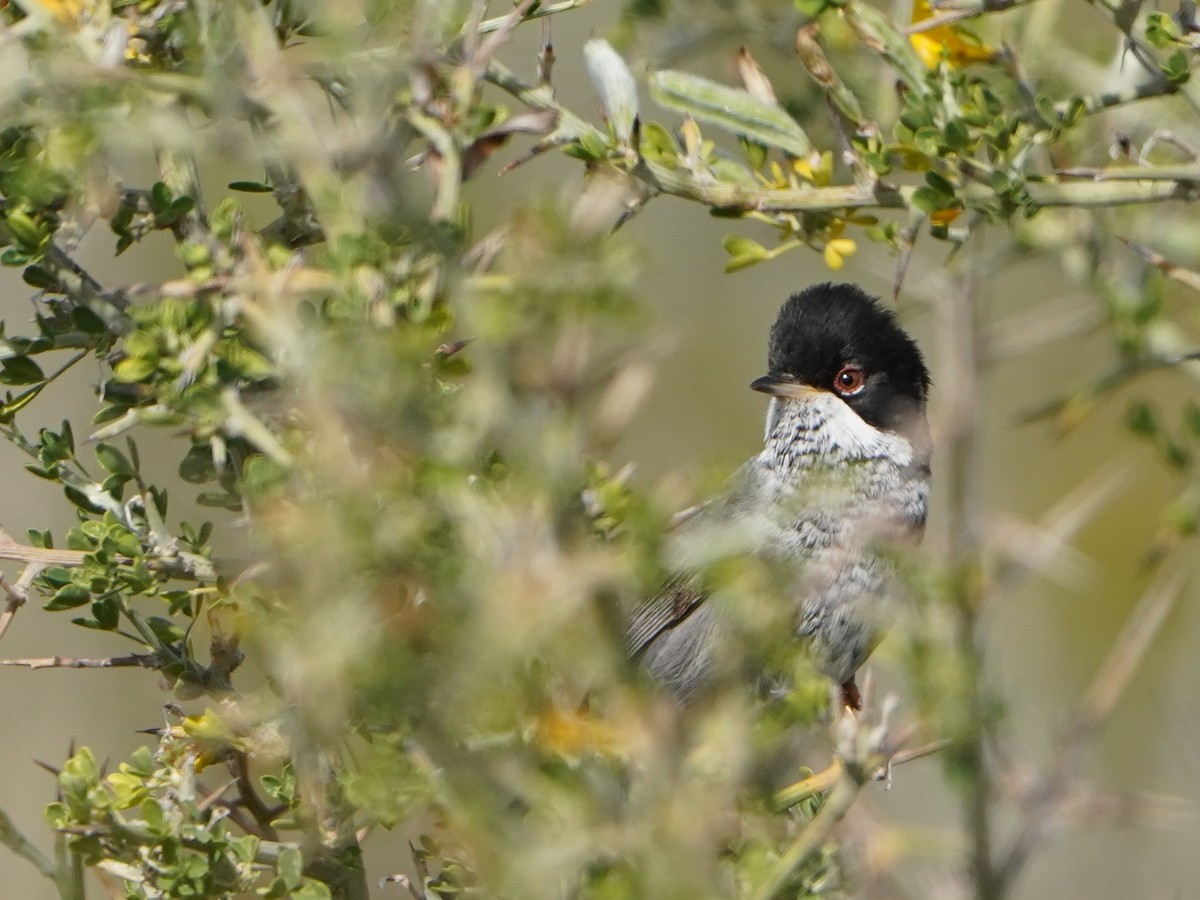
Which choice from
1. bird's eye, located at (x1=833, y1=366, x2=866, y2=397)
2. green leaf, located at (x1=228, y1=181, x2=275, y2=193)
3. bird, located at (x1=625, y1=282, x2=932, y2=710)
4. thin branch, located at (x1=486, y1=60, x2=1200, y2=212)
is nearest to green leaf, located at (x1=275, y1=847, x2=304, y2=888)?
green leaf, located at (x1=228, y1=181, x2=275, y2=193)

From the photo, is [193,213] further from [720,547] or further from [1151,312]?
[1151,312]

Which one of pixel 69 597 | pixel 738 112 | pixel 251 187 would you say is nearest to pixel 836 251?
pixel 738 112

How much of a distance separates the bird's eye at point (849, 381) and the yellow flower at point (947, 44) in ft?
5.76

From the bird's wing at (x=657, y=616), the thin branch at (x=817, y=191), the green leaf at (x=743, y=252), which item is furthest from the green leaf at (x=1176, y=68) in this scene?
the bird's wing at (x=657, y=616)

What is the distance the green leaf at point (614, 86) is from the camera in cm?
231

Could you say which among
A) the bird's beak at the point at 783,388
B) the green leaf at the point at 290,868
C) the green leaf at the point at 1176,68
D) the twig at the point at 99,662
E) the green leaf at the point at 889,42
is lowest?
the bird's beak at the point at 783,388

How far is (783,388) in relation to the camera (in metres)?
4.36

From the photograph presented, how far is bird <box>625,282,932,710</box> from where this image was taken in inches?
156

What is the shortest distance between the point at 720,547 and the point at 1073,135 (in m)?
1.69

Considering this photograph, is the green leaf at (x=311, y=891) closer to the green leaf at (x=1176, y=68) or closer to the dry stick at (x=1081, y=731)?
the dry stick at (x=1081, y=731)

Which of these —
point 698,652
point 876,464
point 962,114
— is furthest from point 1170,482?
point 962,114

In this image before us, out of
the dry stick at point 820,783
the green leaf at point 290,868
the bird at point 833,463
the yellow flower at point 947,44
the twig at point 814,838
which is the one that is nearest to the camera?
the twig at point 814,838

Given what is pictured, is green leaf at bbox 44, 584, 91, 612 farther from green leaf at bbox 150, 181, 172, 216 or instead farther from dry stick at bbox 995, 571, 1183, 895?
dry stick at bbox 995, 571, 1183, 895

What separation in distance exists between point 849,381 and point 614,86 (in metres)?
2.30
